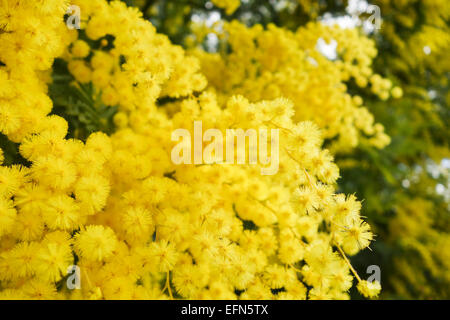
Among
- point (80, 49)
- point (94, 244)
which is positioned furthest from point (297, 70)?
point (94, 244)

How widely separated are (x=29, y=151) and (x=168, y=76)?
54 centimetres

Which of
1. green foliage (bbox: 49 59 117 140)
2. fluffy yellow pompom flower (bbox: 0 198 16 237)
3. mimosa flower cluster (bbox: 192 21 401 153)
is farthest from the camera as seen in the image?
mimosa flower cluster (bbox: 192 21 401 153)

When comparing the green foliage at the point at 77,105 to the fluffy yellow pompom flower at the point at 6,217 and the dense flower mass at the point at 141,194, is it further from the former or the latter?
the fluffy yellow pompom flower at the point at 6,217

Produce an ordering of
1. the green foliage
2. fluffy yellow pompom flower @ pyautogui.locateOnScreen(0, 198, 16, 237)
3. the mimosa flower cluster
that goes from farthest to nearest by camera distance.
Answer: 1. the mimosa flower cluster
2. the green foliage
3. fluffy yellow pompom flower @ pyautogui.locateOnScreen(0, 198, 16, 237)

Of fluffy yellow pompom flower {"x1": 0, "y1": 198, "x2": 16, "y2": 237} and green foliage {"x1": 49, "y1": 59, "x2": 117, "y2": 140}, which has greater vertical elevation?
green foliage {"x1": 49, "y1": 59, "x2": 117, "y2": 140}

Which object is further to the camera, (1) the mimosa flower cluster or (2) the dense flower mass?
(1) the mimosa flower cluster

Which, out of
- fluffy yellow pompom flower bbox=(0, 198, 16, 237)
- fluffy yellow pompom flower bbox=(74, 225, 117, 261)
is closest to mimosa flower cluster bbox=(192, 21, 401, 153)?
fluffy yellow pompom flower bbox=(74, 225, 117, 261)

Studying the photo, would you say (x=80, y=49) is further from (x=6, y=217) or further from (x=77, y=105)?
(x=6, y=217)

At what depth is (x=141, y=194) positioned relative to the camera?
1.10 m

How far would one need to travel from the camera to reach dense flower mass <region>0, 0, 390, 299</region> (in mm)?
908

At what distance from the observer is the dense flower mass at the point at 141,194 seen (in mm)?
908

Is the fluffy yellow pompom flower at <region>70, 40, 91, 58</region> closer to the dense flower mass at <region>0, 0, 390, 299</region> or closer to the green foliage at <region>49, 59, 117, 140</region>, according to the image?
the dense flower mass at <region>0, 0, 390, 299</region>

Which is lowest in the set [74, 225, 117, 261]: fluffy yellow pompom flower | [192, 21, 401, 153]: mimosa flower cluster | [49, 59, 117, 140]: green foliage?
[74, 225, 117, 261]: fluffy yellow pompom flower

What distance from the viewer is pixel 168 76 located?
1.24m
